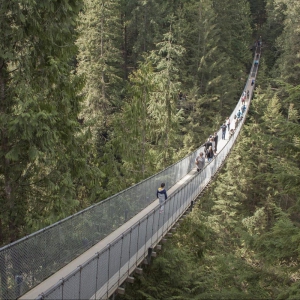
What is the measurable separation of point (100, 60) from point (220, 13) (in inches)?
754

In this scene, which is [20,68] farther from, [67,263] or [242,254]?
[242,254]

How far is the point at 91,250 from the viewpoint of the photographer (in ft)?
24.2

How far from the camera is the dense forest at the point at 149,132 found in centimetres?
729

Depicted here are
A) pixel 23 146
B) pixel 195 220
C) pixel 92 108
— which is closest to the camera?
pixel 23 146

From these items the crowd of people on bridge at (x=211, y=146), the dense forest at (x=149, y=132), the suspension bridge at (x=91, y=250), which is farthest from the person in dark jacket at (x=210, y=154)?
the suspension bridge at (x=91, y=250)

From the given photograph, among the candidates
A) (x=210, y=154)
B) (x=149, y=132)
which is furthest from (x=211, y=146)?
(x=149, y=132)

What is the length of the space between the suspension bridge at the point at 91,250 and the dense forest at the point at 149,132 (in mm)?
878

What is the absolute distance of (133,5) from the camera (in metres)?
30.8

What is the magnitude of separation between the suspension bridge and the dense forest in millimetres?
878

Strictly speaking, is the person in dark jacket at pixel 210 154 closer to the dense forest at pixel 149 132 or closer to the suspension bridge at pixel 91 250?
the dense forest at pixel 149 132

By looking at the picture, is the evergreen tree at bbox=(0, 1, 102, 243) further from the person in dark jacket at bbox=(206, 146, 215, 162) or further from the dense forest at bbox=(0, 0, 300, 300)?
the person in dark jacket at bbox=(206, 146, 215, 162)

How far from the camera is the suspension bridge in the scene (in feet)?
18.1

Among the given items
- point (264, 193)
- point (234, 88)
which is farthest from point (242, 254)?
point (234, 88)

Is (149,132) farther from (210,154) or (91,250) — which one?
(91,250)
